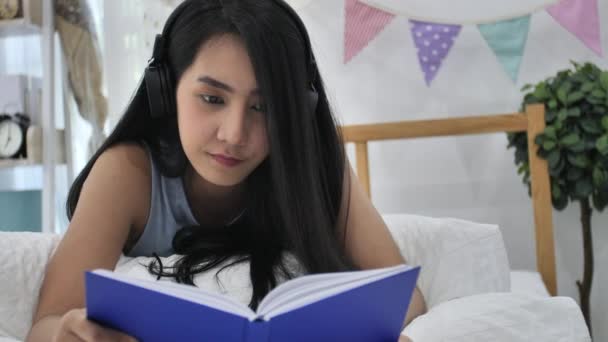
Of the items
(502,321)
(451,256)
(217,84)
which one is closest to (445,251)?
(451,256)

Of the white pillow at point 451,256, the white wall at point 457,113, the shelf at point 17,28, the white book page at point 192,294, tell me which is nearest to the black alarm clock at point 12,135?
the shelf at point 17,28

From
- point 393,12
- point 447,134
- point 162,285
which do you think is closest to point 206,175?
point 162,285

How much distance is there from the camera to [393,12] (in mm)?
1906

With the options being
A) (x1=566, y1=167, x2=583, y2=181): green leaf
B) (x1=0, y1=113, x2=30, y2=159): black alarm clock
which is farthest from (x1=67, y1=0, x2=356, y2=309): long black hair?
(x1=0, y1=113, x2=30, y2=159): black alarm clock

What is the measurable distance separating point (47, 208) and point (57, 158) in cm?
18

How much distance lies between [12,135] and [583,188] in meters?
1.88

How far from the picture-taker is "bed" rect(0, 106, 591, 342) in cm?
84

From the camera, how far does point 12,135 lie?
2.18 metres

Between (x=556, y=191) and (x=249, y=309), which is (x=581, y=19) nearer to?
(x=556, y=191)

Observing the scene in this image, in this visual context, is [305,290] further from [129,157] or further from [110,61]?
[110,61]

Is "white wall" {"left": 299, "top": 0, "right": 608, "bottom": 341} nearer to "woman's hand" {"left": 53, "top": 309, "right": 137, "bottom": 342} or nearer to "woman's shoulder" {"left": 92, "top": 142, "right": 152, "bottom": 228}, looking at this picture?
"woman's shoulder" {"left": 92, "top": 142, "right": 152, "bottom": 228}

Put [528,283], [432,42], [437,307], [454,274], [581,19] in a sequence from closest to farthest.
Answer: [437,307], [454,274], [528,283], [581,19], [432,42]

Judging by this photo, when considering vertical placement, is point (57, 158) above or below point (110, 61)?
below

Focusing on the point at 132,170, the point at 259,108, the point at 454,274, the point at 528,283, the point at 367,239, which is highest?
the point at 259,108
